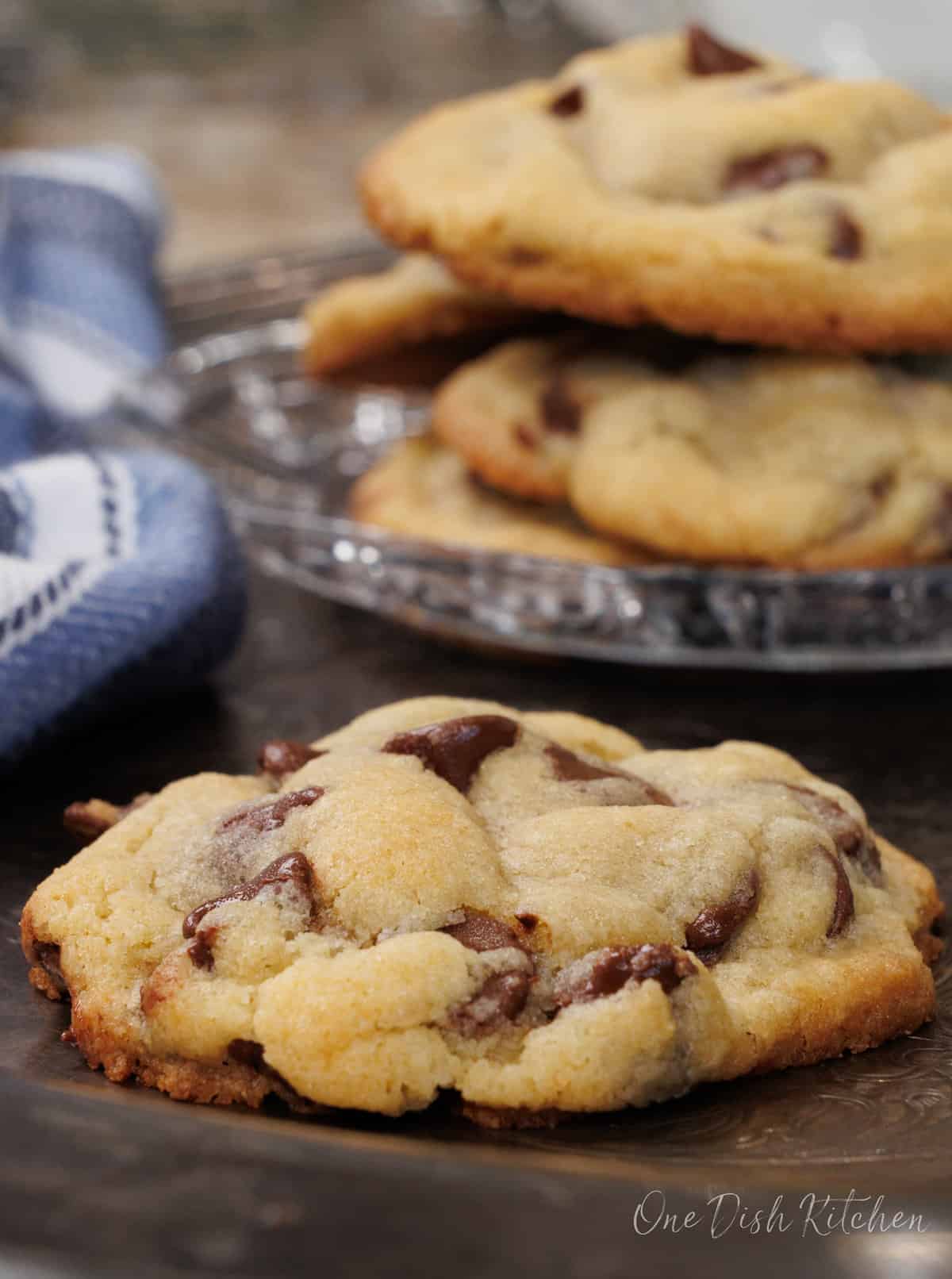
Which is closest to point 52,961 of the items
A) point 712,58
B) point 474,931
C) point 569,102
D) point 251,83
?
point 474,931

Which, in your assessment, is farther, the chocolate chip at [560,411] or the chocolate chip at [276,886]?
the chocolate chip at [560,411]

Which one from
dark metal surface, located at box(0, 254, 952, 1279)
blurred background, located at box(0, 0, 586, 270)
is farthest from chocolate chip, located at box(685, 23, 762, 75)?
blurred background, located at box(0, 0, 586, 270)

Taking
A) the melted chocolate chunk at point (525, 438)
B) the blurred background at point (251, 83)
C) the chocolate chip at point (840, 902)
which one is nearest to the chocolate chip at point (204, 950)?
the chocolate chip at point (840, 902)

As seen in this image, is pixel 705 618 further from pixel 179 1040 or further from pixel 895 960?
pixel 179 1040

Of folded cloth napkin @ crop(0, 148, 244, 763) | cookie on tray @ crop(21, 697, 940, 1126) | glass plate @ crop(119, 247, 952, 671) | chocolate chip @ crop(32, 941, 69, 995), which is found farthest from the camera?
glass plate @ crop(119, 247, 952, 671)

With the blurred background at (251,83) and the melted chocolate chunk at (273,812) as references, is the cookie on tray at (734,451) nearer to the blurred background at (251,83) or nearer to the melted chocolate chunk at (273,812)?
the melted chocolate chunk at (273,812)

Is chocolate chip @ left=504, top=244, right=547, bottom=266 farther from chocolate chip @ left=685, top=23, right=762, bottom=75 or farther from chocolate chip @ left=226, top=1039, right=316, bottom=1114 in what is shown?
chocolate chip @ left=226, top=1039, right=316, bottom=1114

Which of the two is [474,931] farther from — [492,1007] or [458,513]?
[458,513]
